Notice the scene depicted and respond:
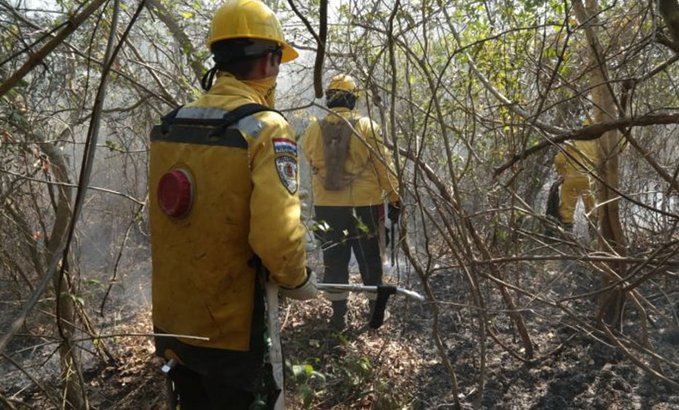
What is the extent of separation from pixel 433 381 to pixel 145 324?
2.62 m

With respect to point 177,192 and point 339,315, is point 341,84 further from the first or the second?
point 177,192

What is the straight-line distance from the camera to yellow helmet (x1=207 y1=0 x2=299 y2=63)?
2012mm

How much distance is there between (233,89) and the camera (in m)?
1.97

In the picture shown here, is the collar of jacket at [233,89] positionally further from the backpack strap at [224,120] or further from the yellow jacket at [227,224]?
the backpack strap at [224,120]

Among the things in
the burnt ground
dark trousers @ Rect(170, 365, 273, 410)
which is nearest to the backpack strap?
dark trousers @ Rect(170, 365, 273, 410)

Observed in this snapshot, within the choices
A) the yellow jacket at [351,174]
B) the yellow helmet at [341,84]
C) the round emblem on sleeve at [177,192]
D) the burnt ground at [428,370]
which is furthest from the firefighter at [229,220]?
the yellow jacket at [351,174]

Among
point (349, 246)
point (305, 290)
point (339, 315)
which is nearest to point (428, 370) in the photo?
point (339, 315)

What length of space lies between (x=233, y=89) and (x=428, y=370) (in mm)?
2607

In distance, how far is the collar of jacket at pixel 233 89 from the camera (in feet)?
6.47

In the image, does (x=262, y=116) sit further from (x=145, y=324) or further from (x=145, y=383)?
(x=145, y=324)

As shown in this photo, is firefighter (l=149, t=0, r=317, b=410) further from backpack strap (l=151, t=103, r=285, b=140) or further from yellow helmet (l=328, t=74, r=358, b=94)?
yellow helmet (l=328, t=74, r=358, b=94)

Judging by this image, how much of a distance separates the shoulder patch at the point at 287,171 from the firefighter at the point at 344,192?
2.32 m

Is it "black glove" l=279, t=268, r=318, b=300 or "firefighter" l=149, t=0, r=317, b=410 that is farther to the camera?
"black glove" l=279, t=268, r=318, b=300

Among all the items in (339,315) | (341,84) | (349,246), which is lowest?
(339,315)
